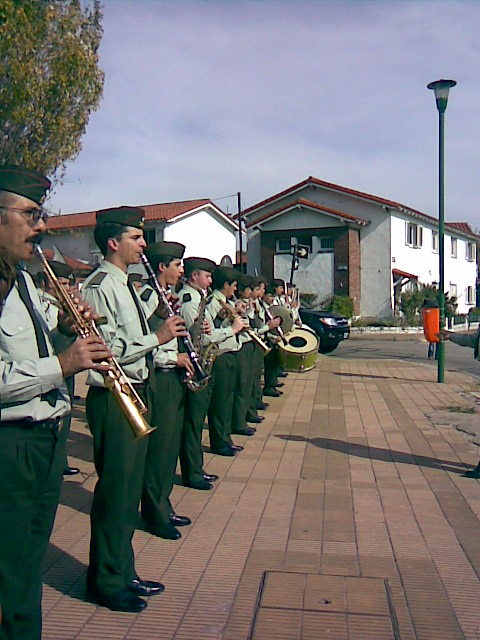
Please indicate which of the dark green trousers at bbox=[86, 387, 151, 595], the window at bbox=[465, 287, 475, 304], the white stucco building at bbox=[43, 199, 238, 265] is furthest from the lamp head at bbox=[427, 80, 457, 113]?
the window at bbox=[465, 287, 475, 304]

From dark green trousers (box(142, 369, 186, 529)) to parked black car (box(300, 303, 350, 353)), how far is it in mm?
16532

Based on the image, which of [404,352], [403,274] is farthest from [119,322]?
[403,274]

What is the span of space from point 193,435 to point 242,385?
8.31 ft

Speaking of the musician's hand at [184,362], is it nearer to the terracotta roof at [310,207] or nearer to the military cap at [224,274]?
the military cap at [224,274]

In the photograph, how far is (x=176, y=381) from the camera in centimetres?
546

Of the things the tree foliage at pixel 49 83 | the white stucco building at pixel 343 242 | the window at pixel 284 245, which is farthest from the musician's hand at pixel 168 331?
the window at pixel 284 245

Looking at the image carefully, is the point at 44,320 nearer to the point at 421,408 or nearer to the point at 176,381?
the point at 176,381

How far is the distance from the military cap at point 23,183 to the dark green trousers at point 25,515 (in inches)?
40.2

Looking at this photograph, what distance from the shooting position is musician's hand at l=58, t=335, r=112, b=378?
310cm

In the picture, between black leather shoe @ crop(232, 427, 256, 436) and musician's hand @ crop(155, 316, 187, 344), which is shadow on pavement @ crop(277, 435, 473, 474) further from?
musician's hand @ crop(155, 316, 187, 344)

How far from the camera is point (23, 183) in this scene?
10.9 feet

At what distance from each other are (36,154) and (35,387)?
12.2 metres

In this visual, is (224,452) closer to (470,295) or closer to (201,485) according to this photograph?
(201,485)

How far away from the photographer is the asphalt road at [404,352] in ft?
62.6
